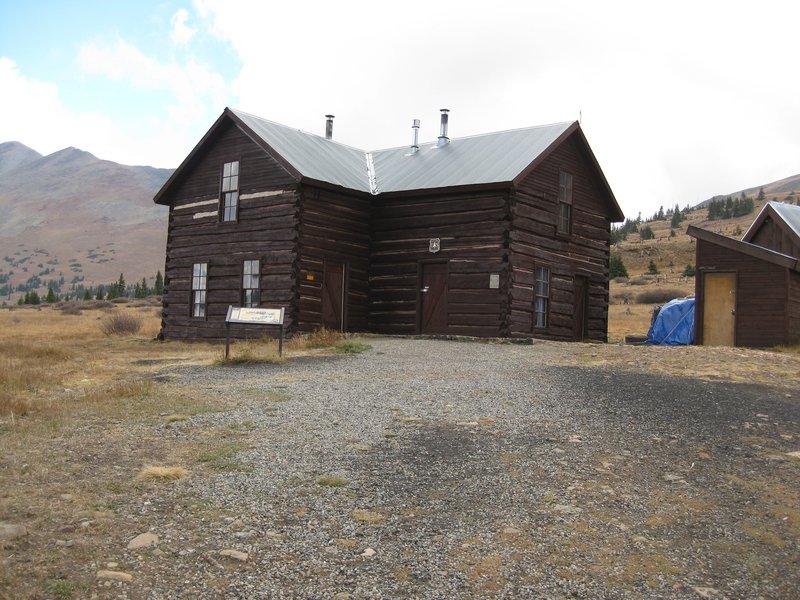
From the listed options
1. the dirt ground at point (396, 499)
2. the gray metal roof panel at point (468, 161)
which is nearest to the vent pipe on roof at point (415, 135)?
the gray metal roof panel at point (468, 161)

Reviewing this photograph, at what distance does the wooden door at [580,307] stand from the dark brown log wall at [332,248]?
633 cm

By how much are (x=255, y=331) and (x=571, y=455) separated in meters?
16.7

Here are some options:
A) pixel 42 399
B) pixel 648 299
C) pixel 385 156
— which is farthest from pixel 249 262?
pixel 648 299

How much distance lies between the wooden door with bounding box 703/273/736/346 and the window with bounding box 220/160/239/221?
1347cm

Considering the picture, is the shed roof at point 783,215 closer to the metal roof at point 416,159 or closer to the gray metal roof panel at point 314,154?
the metal roof at point 416,159

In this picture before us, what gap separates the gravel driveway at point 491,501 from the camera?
16.4 feet

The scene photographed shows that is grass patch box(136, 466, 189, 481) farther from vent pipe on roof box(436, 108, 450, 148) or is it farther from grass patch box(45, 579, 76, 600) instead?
vent pipe on roof box(436, 108, 450, 148)

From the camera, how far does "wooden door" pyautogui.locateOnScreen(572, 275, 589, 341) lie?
24531mm

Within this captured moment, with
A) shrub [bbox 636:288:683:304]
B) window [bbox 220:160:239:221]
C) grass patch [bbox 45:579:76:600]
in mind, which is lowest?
grass patch [bbox 45:579:76:600]

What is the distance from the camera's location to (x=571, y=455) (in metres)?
7.62

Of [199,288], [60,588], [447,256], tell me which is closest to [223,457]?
[60,588]

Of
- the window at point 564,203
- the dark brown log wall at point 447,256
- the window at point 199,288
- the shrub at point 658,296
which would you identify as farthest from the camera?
the shrub at point 658,296

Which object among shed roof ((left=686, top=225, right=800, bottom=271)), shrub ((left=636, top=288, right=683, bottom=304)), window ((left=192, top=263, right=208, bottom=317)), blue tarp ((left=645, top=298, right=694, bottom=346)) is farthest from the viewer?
shrub ((left=636, top=288, right=683, bottom=304))

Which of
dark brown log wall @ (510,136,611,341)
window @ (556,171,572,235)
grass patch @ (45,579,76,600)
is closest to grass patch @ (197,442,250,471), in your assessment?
grass patch @ (45,579,76,600)
